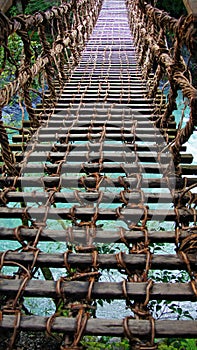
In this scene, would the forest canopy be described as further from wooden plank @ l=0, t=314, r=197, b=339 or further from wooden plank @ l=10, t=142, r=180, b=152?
wooden plank @ l=0, t=314, r=197, b=339

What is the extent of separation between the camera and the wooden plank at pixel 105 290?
115cm

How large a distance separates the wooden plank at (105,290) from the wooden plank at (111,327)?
3.6 inches

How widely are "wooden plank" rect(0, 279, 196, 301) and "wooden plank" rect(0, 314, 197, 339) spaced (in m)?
0.09

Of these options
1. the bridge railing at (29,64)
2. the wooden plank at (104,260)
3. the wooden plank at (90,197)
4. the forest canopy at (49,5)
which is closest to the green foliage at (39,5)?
the forest canopy at (49,5)

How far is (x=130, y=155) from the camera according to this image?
2.07 m

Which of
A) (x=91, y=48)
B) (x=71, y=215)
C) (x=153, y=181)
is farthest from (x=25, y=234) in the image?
(x=91, y=48)

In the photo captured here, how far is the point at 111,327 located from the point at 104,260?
266 millimetres

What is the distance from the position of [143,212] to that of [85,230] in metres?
0.26

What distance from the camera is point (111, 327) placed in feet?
3.43

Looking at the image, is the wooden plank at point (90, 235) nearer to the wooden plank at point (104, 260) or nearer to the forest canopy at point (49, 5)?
the wooden plank at point (104, 260)

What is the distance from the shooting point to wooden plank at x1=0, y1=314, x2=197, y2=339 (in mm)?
1028

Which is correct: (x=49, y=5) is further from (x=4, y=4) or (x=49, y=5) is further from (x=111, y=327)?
(x=111, y=327)

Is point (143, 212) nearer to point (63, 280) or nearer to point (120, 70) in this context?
point (63, 280)

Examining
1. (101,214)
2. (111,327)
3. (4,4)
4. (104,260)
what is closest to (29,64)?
(4,4)
